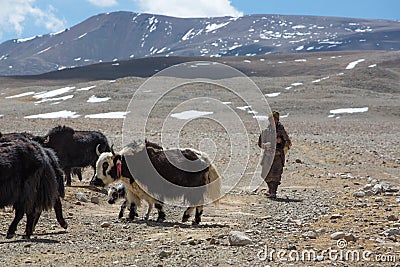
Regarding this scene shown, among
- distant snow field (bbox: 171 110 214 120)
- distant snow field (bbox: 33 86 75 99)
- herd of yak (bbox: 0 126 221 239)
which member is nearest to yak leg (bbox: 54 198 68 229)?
herd of yak (bbox: 0 126 221 239)

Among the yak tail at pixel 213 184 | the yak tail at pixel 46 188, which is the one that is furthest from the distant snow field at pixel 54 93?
the yak tail at pixel 46 188

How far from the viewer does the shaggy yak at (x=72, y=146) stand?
1524 centimetres

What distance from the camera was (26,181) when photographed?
8359 millimetres

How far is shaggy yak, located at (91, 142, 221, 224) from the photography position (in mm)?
10412

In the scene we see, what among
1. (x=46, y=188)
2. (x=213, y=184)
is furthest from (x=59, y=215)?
(x=213, y=184)

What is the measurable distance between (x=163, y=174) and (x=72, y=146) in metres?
5.73

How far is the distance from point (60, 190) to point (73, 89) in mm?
60326

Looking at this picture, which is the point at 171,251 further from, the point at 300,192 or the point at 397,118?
the point at 397,118

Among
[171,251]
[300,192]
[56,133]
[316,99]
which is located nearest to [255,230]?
[171,251]

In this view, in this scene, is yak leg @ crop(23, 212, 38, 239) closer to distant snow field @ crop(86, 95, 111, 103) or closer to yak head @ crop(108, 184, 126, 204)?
yak head @ crop(108, 184, 126, 204)

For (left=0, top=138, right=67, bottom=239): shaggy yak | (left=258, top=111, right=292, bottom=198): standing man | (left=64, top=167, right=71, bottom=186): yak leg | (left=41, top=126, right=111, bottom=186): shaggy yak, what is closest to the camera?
(left=0, top=138, right=67, bottom=239): shaggy yak

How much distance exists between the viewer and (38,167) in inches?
335

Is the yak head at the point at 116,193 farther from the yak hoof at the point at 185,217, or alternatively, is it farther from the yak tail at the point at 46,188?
the yak tail at the point at 46,188

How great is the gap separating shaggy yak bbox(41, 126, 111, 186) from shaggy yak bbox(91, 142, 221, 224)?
4488 millimetres
